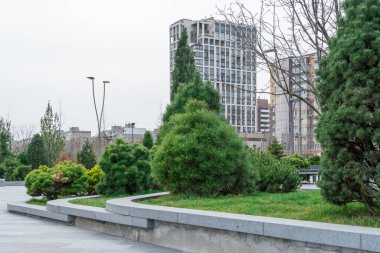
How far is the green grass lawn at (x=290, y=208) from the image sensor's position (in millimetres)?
6055

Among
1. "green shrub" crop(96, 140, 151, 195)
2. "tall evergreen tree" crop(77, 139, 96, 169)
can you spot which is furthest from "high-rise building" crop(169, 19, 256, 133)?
"green shrub" crop(96, 140, 151, 195)

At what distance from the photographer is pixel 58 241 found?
26.9 ft

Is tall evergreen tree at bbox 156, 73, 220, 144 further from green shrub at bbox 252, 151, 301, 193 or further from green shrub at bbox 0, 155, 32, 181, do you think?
green shrub at bbox 0, 155, 32, 181

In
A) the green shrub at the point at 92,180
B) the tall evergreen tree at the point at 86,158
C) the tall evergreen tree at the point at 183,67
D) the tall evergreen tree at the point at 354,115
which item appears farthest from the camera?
the tall evergreen tree at the point at 86,158

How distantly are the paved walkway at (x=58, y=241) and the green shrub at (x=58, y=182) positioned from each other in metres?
2.46

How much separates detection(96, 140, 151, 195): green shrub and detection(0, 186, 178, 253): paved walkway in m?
2.38

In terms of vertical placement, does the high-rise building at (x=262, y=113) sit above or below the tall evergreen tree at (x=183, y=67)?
above

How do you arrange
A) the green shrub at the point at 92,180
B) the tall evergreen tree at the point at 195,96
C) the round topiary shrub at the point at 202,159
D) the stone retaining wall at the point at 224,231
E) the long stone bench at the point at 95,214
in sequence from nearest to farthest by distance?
the stone retaining wall at the point at 224,231 < the long stone bench at the point at 95,214 < the round topiary shrub at the point at 202,159 < the green shrub at the point at 92,180 < the tall evergreen tree at the point at 195,96

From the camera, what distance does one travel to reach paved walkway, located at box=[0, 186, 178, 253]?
737 cm

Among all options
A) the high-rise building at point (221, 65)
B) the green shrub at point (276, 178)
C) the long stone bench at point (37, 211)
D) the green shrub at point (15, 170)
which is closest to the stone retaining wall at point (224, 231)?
the long stone bench at point (37, 211)

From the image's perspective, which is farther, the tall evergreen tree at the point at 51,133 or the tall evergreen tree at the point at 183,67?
the tall evergreen tree at the point at 51,133

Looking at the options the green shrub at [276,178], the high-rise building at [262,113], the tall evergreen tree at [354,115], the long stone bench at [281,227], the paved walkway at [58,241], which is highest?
the high-rise building at [262,113]

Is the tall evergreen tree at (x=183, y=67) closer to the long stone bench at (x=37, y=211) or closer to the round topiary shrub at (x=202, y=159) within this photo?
the long stone bench at (x=37, y=211)

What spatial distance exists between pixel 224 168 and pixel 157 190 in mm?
4697
